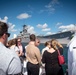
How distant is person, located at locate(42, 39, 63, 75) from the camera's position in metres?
4.14

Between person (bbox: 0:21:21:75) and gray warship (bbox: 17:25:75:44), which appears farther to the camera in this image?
gray warship (bbox: 17:25:75:44)

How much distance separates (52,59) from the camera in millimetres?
4168

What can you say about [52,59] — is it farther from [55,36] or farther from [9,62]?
[55,36]

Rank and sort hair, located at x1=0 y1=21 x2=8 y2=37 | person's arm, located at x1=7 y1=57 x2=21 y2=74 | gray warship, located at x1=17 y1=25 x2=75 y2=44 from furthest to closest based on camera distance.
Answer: gray warship, located at x1=17 y1=25 x2=75 y2=44 < hair, located at x1=0 y1=21 x2=8 y2=37 < person's arm, located at x1=7 y1=57 x2=21 y2=74

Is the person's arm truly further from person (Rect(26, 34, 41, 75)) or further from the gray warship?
the gray warship

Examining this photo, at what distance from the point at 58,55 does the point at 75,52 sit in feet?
6.01

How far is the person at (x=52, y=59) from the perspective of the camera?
4.14 metres

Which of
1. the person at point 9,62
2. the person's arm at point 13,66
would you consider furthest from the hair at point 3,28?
the person's arm at point 13,66

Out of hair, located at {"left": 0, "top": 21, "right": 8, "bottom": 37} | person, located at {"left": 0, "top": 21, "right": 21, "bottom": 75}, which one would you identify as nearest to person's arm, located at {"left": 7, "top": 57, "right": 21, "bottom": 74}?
person, located at {"left": 0, "top": 21, "right": 21, "bottom": 75}

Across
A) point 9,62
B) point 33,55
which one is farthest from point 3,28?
point 33,55

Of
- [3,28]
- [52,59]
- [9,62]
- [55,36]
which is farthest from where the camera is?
[55,36]

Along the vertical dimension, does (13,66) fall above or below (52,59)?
above

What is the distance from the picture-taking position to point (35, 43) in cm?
440

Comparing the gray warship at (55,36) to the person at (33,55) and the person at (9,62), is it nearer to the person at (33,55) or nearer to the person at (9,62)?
the person at (33,55)
